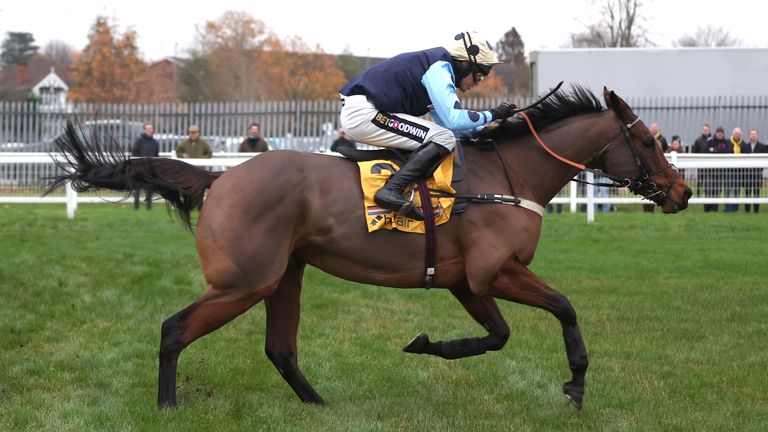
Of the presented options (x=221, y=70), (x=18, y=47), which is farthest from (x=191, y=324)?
(x=18, y=47)

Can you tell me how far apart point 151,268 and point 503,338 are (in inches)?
271

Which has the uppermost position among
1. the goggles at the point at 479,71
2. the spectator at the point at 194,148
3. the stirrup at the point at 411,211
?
the goggles at the point at 479,71

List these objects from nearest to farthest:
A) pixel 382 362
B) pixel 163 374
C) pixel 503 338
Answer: pixel 163 374, pixel 503 338, pixel 382 362

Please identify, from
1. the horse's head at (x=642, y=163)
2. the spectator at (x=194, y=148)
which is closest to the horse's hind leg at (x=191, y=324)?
the horse's head at (x=642, y=163)

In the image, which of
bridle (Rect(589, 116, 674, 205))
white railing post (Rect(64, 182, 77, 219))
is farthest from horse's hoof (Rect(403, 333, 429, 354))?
white railing post (Rect(64, 182, 77, 219))

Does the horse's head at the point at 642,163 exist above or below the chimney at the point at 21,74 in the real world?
below

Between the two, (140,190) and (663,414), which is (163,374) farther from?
(663,414)

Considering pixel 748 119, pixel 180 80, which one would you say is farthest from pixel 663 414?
pixel 180 80

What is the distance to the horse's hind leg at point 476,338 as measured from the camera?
688 cm

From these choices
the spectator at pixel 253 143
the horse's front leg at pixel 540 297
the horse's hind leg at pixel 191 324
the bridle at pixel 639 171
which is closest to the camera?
the horse's hind leg at pixel 191 324

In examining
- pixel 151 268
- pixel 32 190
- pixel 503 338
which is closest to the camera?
pixel 503 338

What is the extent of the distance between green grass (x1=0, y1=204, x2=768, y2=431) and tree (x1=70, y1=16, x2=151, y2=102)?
1359 inches

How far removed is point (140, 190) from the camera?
6938mm

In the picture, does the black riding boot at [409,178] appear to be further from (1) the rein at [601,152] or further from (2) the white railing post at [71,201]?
(2) the white railing post at [71,201]
